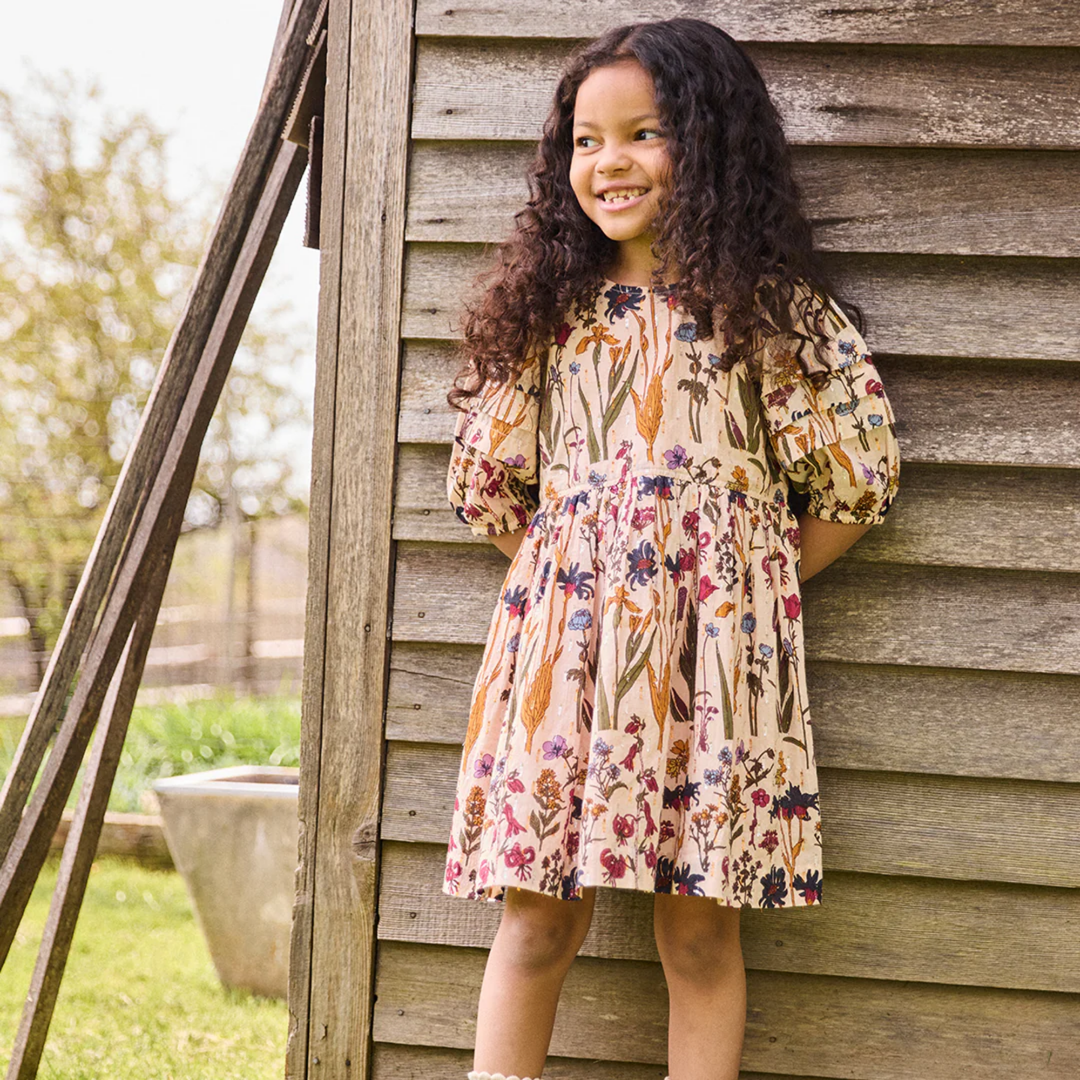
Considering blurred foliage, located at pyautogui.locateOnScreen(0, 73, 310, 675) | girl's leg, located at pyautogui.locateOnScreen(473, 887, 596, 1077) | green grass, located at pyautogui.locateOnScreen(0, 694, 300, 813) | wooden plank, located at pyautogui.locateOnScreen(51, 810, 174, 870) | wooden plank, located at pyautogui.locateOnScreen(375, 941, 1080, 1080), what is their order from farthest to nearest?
1. blurred foliage, located at pyautogui.locateOnScreen(0, 73, 310, 675)
2. green grass, located at pyautogui.locateOnScreen(0, 694, 300, 813)
3. wooden plank, located at pyautogui.locateOnScreen(51, 810, 174, 870)
4. wooden plank, located at pyautogui.locateOnScreen(375, 941, 1080, 1080)
5. girl's leg, located at pyautogui.locateOnScreen(473, 887, 596, 1077)

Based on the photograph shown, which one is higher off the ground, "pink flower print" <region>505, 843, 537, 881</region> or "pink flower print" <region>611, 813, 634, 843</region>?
"pink flower print" <region>611, 813, 634, 843</region>

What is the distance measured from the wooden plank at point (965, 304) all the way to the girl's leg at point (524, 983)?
42.3 inches

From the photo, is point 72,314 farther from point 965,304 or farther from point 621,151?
point 965,304

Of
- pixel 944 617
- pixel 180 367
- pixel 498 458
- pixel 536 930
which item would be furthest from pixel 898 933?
pixel 180 367

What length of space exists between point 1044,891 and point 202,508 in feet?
22.8

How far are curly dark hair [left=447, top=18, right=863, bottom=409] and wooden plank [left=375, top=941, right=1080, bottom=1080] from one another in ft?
3.33

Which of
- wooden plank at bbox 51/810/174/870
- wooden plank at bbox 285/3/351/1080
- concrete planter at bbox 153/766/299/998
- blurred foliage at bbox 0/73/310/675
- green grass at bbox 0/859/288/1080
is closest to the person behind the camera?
wooden plank at bbox 285/3/351/1080

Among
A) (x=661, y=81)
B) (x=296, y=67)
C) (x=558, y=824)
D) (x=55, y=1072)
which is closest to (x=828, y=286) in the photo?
(x=661, y=81)

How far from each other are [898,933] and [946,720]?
369mm

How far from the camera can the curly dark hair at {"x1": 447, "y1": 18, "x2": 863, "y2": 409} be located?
1602 millimetres

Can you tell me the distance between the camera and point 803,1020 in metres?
1.83

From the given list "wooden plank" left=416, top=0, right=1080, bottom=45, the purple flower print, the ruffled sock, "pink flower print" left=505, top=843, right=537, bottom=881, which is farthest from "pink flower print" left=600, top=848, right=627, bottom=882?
"wooden plank" left=416, top=0, right=1080, bottom=45

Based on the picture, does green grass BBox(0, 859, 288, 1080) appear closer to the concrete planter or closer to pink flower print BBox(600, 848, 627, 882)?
the concrete planter

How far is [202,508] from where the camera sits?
785 centimetres
